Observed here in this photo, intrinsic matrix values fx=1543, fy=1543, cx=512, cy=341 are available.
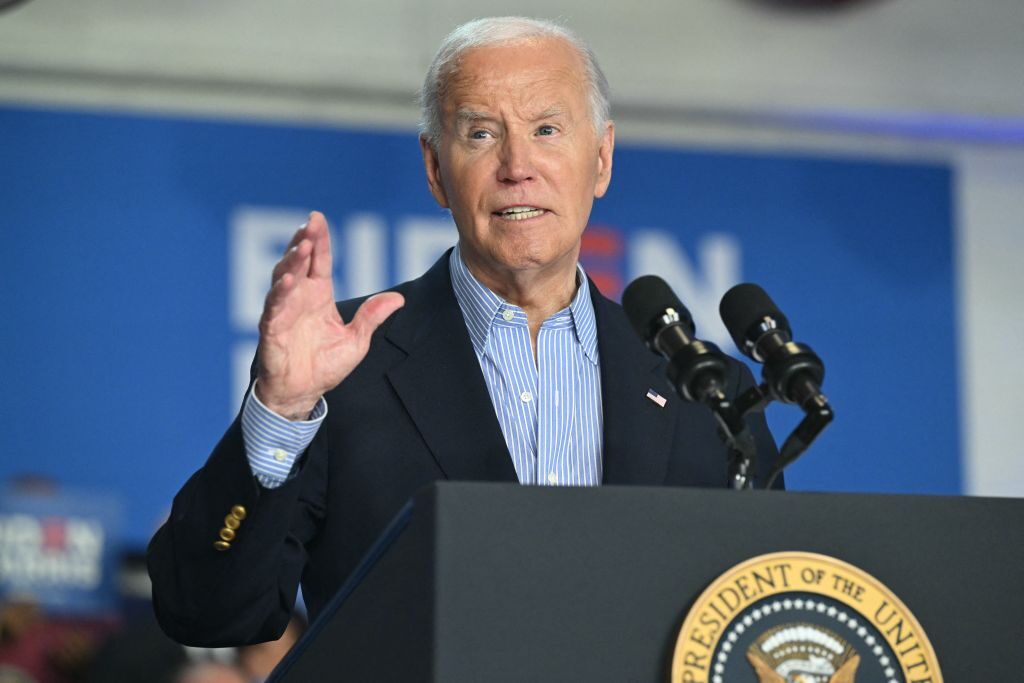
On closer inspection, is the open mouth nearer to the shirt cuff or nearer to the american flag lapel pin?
the american flag lapel pin

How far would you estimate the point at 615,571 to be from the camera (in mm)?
1318

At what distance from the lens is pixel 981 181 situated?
18.7 ft

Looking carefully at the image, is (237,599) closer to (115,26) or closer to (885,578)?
(885,578)

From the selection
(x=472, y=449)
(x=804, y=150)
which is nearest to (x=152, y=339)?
→ (x=804, y=150)

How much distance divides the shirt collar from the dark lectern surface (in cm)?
79

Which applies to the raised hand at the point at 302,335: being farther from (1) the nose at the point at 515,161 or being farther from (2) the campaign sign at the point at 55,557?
(2) the campaign sign at the point at 55,557

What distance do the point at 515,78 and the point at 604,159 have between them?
254mm

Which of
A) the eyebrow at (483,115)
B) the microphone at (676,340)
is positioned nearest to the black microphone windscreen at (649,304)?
the microphone at (676,340)

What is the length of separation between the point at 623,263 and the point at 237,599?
3471 millimetres

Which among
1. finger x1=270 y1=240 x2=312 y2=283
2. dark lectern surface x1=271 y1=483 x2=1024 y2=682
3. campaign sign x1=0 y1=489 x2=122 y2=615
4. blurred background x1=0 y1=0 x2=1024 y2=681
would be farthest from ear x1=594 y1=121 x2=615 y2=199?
campaign sign x1=0 y1=489 x2=122 y2=615

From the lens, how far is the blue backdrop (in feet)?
15.0

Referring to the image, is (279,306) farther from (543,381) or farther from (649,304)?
(543,381)

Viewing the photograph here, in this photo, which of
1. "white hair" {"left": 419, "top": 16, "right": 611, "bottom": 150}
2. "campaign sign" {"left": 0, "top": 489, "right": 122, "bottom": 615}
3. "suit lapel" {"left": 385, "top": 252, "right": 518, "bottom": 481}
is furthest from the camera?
"campaign sign" {"left": 0, "top": 489, "right": 122, "bottom": 615}

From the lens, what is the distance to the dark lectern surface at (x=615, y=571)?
128 cm
